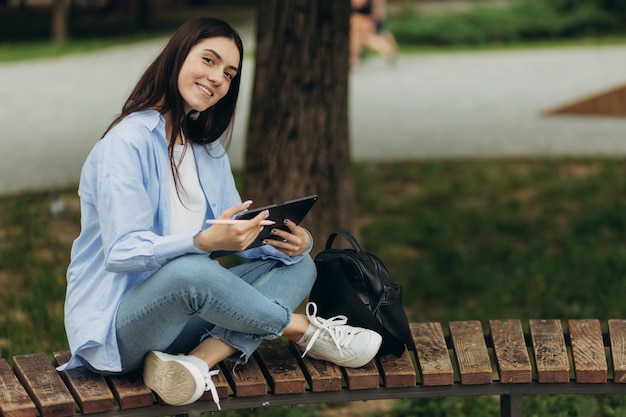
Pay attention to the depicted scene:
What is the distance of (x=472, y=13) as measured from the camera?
58.2 ft

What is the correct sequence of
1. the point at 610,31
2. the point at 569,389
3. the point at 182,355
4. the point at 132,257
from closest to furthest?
the point at 132,257
the point at 182,355
the point at 569,389
the point at 610,31

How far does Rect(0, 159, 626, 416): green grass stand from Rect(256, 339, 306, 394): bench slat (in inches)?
37.2

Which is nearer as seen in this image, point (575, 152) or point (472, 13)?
point (575, 152)

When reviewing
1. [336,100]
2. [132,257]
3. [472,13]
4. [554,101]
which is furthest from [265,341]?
[472,13]

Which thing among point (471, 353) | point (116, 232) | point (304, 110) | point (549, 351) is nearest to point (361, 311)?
point (471, 353)

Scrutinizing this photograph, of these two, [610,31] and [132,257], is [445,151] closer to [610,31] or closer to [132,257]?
[132,257]

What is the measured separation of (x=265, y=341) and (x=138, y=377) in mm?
505

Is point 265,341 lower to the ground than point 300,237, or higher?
lower

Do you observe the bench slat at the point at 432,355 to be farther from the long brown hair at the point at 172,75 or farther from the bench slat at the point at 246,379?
the long brown hair at the point at 172,75

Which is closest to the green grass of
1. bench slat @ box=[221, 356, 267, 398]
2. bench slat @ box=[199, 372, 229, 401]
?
bench slat @ box=[221, 356, 267, 398]

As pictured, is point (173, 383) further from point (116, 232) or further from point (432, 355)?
point (432, 355)

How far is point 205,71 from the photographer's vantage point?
3.26 metres

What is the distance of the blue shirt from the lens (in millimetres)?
3047

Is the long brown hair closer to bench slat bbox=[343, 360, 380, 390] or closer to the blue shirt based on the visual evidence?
the blue shirt
